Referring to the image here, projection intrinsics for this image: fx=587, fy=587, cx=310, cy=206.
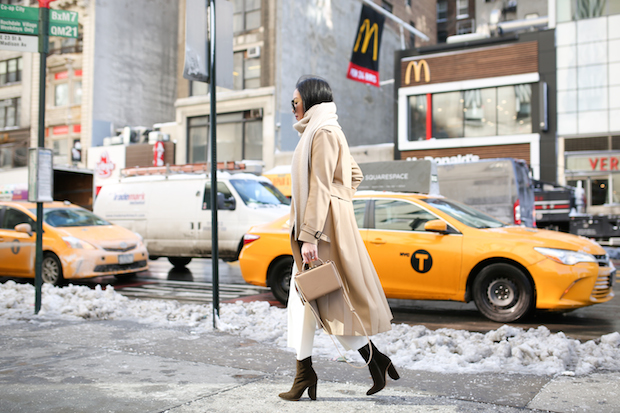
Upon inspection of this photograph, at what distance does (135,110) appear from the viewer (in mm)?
36719

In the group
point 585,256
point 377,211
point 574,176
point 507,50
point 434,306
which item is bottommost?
point 434,306

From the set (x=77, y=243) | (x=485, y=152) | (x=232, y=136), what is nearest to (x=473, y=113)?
(x=485, y=152)

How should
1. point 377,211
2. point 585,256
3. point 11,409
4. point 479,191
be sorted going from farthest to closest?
point 479,191 → point 377,211 → point 585,256 → point 11,409

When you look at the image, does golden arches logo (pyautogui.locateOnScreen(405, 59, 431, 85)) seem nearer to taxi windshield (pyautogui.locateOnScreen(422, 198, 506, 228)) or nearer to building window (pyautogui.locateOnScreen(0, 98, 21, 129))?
taxi windshield (pyautogui.locateOnScreen(422, 198, 506, 228))

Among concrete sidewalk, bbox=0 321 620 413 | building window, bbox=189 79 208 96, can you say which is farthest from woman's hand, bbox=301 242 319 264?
building window, bbox=189 79 208 96

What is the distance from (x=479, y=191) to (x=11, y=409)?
50.2ft

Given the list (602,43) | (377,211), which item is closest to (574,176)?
(602,43)

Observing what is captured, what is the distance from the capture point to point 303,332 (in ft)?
11.9

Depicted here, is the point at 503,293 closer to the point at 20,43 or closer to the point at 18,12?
the point at 20,43

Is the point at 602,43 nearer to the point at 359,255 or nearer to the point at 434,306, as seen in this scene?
the point at 434,306

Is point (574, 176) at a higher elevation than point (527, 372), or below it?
higher

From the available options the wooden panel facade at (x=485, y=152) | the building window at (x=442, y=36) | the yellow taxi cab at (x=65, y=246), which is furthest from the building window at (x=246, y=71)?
the building window at (x=442, y=36)

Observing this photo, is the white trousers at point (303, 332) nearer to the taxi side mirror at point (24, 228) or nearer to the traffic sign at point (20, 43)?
the traffic sign at point (20, 43)

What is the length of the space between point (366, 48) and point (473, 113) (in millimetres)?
7255
